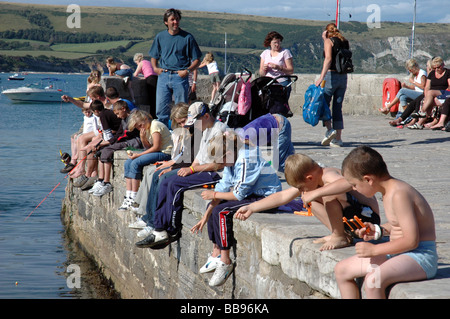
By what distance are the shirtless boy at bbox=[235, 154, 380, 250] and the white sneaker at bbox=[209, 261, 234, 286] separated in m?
1.08

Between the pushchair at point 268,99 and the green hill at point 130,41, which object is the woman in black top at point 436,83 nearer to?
the pushchair at point 268,99

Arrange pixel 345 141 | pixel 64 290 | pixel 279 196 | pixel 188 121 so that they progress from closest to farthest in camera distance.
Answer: pixel 279 196
pixel 188 121
pixel 64 290
pixel 345 141

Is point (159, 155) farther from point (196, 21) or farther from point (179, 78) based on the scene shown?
point (196, 21)

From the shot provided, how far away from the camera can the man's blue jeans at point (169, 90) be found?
955 cm

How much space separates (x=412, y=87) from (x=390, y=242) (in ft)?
36.4

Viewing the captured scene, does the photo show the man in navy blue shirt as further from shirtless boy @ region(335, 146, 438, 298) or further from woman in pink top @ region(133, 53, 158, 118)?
shirtless boy @ region(335, 146, 438, 298)

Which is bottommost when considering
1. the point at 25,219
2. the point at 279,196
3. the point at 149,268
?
the point at 25,219

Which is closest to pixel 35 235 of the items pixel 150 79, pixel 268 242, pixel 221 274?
pixel 150 79

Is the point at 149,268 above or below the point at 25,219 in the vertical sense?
above

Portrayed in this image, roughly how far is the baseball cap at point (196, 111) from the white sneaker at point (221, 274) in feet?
5.66

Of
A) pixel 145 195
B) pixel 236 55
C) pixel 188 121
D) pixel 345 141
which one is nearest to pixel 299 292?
pixel 188 121

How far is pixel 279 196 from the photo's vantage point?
15.1 ft

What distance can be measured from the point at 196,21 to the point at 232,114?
142374 mm

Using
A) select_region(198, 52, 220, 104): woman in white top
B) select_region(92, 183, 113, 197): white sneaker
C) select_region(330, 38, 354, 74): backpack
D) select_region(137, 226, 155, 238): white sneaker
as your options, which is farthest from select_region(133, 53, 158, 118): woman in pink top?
select_region(137, 226, 155, 238): white sneaker
